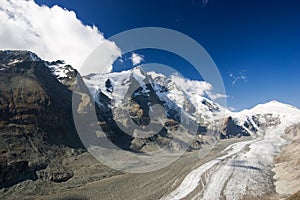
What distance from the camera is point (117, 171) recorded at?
72.4 m

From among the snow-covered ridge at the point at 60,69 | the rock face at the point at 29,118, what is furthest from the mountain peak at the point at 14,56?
the snow-covered ridge at the point at 60,69

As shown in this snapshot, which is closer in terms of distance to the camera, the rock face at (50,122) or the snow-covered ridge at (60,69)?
the rock face at (50,122)

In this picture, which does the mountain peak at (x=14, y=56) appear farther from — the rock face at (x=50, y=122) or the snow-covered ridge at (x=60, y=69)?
the snow-covered ridge at (x=60, y=69)

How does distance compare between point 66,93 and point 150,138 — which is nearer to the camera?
point 66,93

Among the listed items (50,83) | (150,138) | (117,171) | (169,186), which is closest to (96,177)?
(117,171)

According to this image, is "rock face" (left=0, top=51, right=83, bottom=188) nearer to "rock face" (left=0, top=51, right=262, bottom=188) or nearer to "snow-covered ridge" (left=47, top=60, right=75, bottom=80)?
"rock face" (left=0, top=51, right=262, bottom=188)

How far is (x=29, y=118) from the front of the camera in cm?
8869

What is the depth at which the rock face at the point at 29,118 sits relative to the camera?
67.5 m

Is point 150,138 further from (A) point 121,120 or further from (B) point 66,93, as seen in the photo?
(B) point 66,93

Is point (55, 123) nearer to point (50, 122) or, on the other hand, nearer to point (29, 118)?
point (50, 122)

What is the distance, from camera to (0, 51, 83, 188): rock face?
67500 millimetres

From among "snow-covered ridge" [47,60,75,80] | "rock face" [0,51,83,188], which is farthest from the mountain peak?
"snow-covered ridge" [47,60,75,80]

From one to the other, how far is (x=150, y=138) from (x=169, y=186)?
93448mm

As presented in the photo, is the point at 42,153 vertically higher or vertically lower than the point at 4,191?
higher
